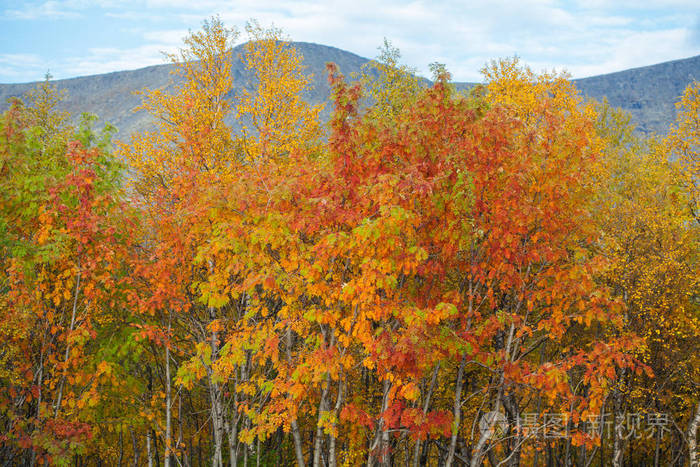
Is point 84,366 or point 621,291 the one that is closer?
point 84,366

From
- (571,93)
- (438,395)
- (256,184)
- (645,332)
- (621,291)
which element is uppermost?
(571,93)

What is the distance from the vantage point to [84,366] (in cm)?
1105

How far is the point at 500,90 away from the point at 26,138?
20762 millimetres

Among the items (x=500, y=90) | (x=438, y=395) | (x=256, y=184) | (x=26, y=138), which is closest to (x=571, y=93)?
(x=500, y=90)

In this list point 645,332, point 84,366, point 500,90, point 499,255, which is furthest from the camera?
point 500,90

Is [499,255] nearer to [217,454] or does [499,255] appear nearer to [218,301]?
[218,301]

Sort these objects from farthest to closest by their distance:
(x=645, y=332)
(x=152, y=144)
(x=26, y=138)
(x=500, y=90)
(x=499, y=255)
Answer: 1. (x=500, y=90)
2. (x=152, y=144)
3. (x=645, y=332)
4. (x=26, y=138)
5. (x=499, y=255)

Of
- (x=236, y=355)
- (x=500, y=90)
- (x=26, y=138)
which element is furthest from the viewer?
(x=500, y=90)

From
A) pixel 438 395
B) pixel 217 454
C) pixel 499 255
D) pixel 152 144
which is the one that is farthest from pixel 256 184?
pixel 152 144

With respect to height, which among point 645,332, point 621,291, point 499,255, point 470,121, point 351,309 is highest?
point 470,121

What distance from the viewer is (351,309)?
9.46m

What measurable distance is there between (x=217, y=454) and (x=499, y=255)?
781 cm

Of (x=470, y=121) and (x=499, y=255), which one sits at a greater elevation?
(x=470, y=121)

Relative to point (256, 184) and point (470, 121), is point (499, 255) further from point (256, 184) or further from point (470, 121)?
point (256, 184)
